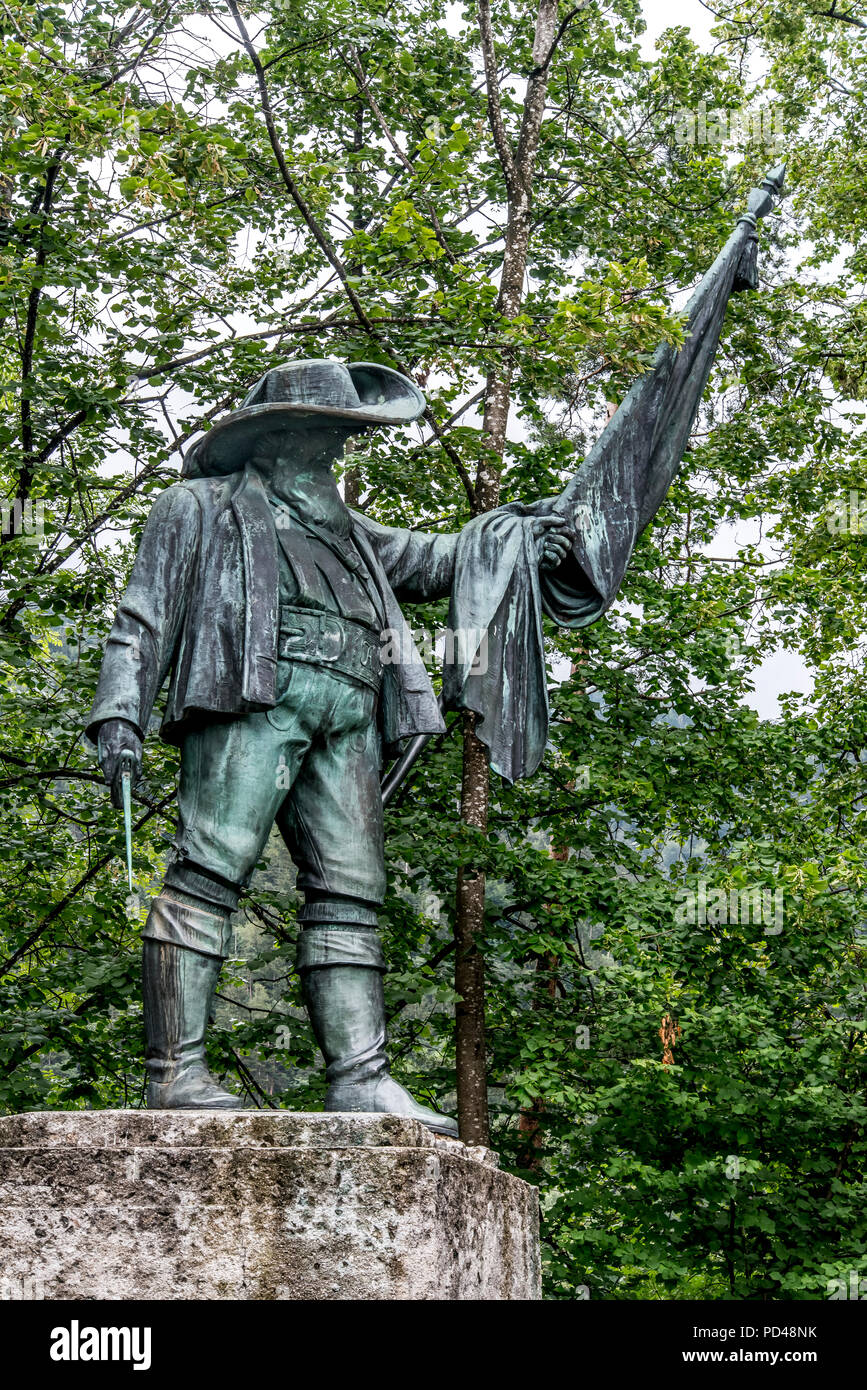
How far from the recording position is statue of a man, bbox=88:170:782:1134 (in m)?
4.10

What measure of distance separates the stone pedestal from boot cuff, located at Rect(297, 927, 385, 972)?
698 millimetres

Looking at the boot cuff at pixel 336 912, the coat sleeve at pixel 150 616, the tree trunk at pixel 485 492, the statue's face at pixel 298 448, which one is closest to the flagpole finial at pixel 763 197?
the statue's face at pixel 298 448

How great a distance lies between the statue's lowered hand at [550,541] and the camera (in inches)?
198

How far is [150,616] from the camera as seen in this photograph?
4.32 meters

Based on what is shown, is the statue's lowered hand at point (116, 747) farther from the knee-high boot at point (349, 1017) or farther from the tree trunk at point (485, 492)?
the tree trunk at point (485, 492)

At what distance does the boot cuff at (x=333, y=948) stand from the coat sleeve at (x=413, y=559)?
117 centimetres

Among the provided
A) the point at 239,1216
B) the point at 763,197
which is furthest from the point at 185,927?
the point at 763,197

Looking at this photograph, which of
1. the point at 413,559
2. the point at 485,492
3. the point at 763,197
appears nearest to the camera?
the point at 413,559

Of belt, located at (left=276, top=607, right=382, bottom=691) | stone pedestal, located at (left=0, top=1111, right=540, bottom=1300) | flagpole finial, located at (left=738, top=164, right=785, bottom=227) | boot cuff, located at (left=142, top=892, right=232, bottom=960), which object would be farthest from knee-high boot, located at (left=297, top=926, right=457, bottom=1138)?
flagpole finial, located at (left=738, top=164, right=785, bottom=227)

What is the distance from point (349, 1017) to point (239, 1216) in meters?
0.85

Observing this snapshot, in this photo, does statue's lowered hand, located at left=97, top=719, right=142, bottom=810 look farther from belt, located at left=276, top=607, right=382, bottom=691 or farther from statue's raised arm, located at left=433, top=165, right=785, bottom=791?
statue's raised arm, located at left=433, top=165, right=785, bottom=791

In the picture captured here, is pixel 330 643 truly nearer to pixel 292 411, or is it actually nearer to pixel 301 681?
pixel 301 681

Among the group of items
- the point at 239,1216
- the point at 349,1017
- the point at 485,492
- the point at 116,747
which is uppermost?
the point at 485,492
